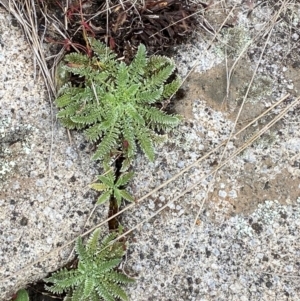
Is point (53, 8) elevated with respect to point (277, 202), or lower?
elevated

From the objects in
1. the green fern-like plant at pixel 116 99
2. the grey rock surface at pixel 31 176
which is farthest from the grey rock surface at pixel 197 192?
the green fern-like plant at pixel 116 99

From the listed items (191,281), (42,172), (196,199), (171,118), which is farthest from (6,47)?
(191,281)

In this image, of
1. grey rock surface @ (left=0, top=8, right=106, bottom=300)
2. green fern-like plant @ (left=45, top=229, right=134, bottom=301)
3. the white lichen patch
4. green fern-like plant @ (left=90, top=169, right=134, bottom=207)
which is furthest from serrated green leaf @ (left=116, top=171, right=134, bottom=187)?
the white lichen patch

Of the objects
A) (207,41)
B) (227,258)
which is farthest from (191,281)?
(207,41)

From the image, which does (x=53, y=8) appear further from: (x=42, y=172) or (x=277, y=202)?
A: (x=277, y=202)

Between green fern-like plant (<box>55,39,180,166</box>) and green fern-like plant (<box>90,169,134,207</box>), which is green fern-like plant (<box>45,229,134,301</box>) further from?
green fern-like plant (<box>55,39,180,166</box>)

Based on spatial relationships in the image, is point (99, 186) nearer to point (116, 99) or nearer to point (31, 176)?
point (31, 176)

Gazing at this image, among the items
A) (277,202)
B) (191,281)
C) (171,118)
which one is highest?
(171,118)

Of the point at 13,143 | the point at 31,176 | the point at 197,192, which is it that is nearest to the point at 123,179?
the point at 197,192
